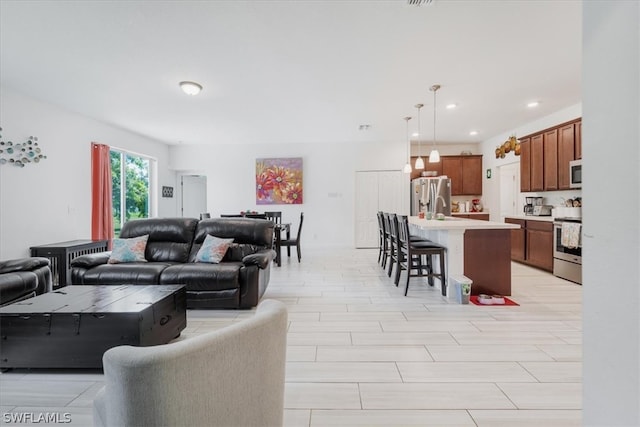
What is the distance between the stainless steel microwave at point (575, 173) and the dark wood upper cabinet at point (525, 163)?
109cm

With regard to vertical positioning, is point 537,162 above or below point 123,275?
above

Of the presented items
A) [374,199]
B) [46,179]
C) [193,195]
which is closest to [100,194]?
[46,179]

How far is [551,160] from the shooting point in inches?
195

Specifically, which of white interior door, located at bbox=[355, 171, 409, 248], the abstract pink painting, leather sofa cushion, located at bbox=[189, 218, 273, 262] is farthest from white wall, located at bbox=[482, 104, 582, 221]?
leather sofa cushion, located at bbox=[189, 218, 273, 262]

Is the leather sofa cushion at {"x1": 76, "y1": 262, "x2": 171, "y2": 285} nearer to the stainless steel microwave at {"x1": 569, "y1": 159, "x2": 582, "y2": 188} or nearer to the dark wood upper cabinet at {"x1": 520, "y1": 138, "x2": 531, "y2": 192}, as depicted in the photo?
the stainless steel microwave at {"x1": 569, "y1": 159, "x2": 582, "y2": 188}

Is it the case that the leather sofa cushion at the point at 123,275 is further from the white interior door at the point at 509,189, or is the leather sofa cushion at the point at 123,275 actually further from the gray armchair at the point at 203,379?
the white interior door at the point at 509,189

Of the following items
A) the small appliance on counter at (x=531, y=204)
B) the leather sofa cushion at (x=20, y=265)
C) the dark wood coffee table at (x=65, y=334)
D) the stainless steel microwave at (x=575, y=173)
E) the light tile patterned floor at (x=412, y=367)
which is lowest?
the light tile patterned floor at (x=412, y=367)

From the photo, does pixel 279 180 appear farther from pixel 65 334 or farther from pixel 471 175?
pixel 65 334

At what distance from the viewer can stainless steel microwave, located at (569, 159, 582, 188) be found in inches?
168

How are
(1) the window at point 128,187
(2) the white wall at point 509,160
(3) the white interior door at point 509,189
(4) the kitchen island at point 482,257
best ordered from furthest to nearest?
(3) the white interior door at point 509,189, (1) the window at point 128,187, (2) the white wall at point 509,160, (4) the kitchen island at point 482,257

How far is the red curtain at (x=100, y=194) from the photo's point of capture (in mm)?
5267

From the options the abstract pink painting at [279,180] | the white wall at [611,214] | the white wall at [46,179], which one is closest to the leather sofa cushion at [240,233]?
the white wall at [46,179]
